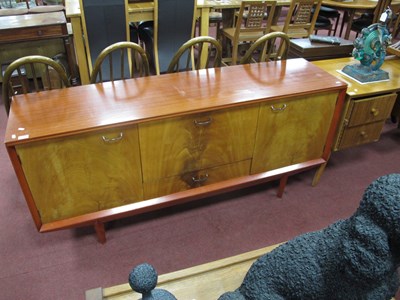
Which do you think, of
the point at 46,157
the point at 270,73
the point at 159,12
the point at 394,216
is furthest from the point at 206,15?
the point at 394,216

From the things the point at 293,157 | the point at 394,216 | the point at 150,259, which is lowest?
the point at 150,259

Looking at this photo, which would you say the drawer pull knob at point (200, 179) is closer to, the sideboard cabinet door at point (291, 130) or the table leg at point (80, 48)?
the sideboard cabinet door at point (291, 130)

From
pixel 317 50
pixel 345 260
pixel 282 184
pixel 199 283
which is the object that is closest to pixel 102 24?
pixel 317 50

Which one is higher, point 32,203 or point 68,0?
point 68,0

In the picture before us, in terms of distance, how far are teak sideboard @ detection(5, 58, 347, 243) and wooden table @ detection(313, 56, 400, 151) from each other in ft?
0.30

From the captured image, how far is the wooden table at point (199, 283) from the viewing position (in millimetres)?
1124

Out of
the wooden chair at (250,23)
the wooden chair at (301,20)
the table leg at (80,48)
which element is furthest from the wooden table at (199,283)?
the wooden chair at (301,20)

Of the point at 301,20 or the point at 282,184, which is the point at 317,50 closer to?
the point at 282,184

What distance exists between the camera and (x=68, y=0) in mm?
2814

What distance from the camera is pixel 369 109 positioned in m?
1.74

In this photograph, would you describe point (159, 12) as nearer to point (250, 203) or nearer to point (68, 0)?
point (68, 0)

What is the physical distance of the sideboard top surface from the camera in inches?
47.9

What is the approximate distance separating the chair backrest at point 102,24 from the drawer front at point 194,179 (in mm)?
1455

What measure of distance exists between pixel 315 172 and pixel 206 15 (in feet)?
5.58
